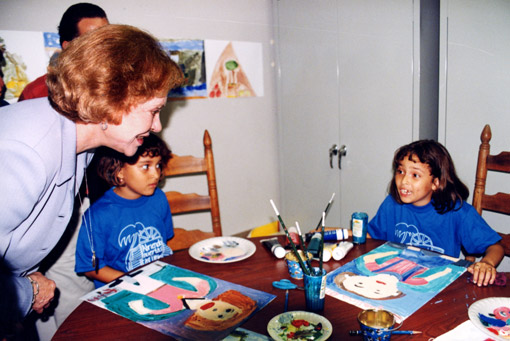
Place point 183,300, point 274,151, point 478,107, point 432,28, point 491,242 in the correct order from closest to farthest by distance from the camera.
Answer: point 183,300 < point 491,242 < point 478,107 < point 432,28 < point 274,151

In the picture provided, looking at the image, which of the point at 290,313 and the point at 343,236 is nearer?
the point at 290,313

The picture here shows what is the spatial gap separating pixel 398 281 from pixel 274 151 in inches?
87.5

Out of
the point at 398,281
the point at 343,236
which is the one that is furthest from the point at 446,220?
the point at 398,281

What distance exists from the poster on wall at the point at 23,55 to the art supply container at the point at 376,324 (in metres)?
2.28

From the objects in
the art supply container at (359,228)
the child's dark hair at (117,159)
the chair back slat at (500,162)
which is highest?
the child's dark hair at (117,159)

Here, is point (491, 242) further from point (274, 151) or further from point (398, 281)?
point (274, 151)

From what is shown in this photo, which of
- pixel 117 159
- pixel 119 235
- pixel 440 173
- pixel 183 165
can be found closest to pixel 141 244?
pixel 119 235

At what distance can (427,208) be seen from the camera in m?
1.60

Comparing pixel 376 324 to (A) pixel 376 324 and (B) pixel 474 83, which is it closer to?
(A) pixel 376 324

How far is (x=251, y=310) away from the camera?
3.19 feet

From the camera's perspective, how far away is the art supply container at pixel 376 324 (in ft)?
2.62

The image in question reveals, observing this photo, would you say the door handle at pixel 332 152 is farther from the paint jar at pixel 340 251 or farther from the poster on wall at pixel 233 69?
the paint jar at pixel 340 251

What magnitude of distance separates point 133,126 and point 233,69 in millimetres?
1888

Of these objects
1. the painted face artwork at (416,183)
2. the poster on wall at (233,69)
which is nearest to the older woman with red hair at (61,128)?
the painted face artwork at (416,183)
